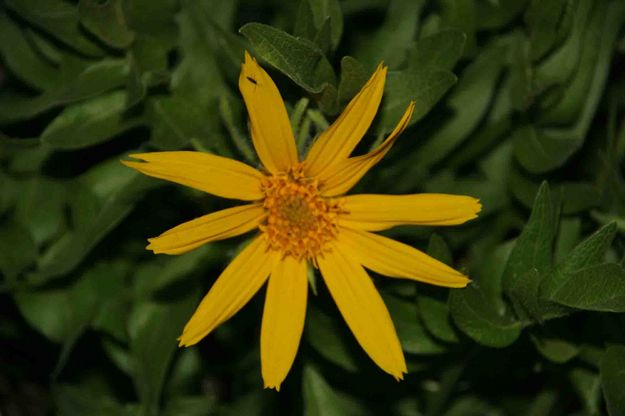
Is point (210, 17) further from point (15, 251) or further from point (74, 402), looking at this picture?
point (74, 402)

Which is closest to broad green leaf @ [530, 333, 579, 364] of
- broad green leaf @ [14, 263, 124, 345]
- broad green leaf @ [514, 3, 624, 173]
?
broad green leaf @ [514, 3, 624, 173]

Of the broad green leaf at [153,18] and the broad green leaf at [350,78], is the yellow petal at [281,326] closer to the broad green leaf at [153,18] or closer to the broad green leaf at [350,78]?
the broad green leaf at [350,78]

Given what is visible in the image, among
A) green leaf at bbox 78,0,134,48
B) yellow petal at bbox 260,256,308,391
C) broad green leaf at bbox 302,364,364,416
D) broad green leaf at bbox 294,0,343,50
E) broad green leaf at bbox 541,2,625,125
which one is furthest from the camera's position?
broad green leaf at bbox 541,2,625,125

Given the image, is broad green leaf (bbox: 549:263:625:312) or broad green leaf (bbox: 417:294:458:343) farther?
broad green leaf (bbox: 417:294:458:343)

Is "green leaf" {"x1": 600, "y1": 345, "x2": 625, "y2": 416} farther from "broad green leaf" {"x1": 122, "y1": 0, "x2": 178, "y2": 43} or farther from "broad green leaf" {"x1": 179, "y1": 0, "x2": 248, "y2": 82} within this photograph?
"broad green leaf" {"x1": 122, "y1": 0, "x2": 178, "y2": 43}

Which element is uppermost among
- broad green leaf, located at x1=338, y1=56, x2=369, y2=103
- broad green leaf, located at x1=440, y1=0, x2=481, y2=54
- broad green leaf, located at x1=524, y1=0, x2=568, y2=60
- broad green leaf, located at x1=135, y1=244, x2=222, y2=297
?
broad green leaf, located at x1=440, y1=0, x2=481, y2=54

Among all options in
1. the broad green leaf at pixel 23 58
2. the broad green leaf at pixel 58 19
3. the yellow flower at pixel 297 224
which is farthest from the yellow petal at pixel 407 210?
the broad green leaf at pixel 23 58

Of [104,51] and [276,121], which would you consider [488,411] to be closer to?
[276,121]

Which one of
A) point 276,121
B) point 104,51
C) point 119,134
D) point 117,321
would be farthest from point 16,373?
point 276,121
